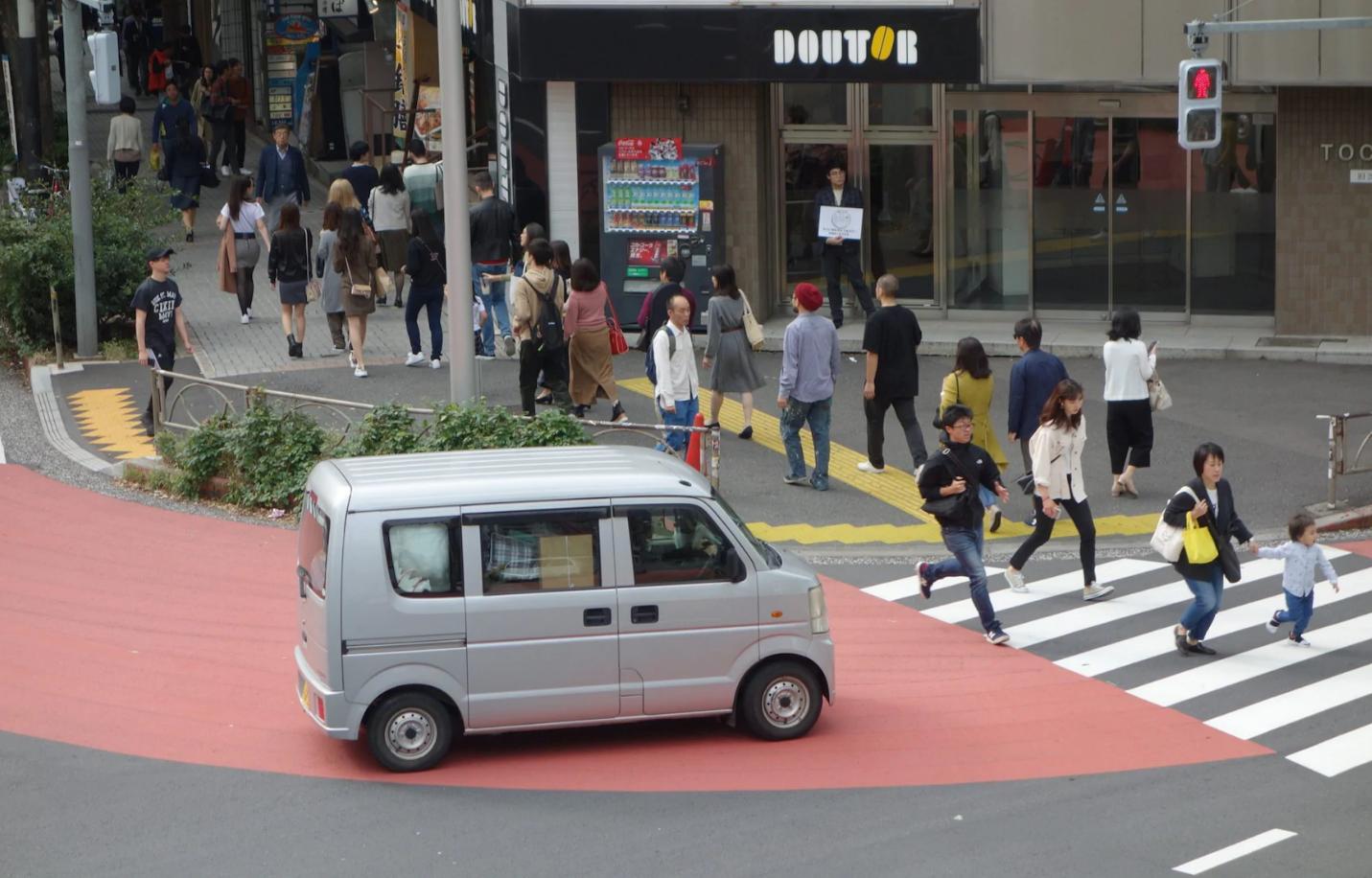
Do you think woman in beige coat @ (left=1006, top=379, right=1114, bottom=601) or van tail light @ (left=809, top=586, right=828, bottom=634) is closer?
van tail light @ (left=809, top=586, right=828, bottom=634)

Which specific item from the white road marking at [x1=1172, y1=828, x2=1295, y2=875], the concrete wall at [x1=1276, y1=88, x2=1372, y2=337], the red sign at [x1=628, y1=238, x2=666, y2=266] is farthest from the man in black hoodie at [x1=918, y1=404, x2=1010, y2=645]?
the concrete wall at [x1=1276, y1=88, x2=1372, y2=337]

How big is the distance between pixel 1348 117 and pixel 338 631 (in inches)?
597

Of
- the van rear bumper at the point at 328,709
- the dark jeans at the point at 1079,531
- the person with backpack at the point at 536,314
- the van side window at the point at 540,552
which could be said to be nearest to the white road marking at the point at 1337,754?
the dark jeans at the point at 1079,531

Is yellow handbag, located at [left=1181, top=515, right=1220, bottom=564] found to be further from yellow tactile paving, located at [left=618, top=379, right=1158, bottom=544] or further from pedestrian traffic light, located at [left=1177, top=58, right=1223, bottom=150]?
pedestrian traffic light, located at [left=1177, top=58, right=1223, bottom=150]

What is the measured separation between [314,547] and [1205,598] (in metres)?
5.64

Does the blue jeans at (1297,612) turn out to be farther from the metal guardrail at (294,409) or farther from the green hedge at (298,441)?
the green hedge at (298,441)

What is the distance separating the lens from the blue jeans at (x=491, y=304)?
2039 cm

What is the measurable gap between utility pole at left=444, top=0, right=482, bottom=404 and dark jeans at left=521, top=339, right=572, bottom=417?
213cm

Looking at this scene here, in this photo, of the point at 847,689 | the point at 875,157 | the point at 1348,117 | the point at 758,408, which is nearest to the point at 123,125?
the point at 875,157

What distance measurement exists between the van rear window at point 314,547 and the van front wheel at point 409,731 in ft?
2.41

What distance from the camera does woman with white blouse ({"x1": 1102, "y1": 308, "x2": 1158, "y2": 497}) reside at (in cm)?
1568

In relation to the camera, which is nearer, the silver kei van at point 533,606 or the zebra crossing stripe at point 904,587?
the silver kei van at point 533,606

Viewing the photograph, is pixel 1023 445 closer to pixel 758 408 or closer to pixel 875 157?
pixel 758 408

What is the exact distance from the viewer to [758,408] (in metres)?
19.3
